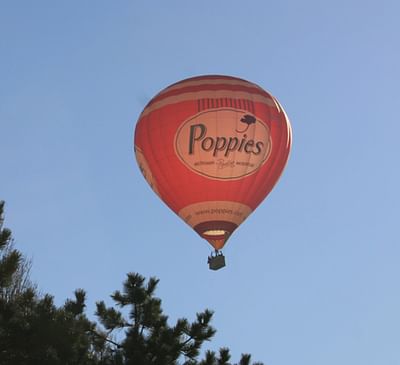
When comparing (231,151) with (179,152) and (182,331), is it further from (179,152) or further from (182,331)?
(182,331)

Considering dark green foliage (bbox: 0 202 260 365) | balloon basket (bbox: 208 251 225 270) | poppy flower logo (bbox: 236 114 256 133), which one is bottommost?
dark green foliage (bbox: 0 202 260 365)

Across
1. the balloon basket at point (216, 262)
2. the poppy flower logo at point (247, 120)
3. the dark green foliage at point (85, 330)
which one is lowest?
the dark green foliage at point (85, 330)

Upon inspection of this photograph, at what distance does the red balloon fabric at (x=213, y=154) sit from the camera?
2909cm

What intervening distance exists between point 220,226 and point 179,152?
228 centimetres

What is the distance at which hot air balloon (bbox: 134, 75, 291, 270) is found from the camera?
95.5ft

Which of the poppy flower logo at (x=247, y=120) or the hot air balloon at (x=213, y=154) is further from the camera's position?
the poppy flower logo at (x=247, y=120)

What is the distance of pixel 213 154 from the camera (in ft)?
95.6

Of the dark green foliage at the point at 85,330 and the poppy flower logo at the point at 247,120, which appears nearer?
the dark green foliage at the point at 85,330

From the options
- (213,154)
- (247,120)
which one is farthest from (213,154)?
(247,120)

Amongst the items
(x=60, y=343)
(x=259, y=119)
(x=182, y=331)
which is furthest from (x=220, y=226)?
(x=60, y=343)

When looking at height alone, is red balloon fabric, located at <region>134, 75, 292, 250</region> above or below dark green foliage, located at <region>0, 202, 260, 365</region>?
above

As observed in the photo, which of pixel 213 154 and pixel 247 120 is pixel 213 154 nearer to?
pixel 213 154

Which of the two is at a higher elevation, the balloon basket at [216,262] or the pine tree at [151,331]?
the balloon basket at [216,262]

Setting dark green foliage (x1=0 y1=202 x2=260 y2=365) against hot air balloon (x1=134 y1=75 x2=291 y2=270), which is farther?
hot air balloon (x1=134 y1=75 x2=291 y2=270)
